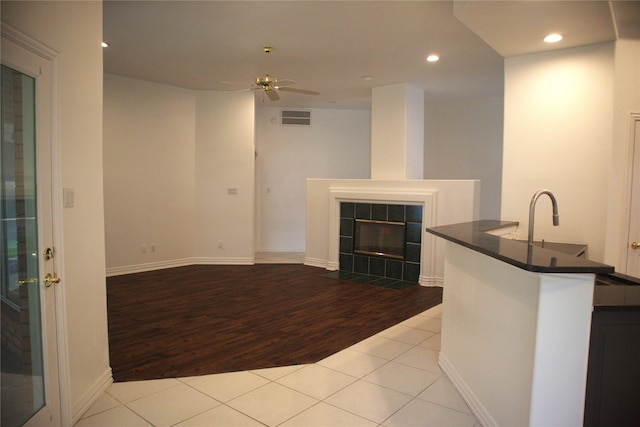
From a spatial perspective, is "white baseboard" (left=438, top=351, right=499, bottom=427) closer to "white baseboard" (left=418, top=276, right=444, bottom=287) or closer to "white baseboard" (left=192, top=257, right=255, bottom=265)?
"white baseboard" (left=418, top=276, right=444, bottom=287)

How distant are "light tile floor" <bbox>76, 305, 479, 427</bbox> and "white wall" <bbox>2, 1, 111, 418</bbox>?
254 millimetres

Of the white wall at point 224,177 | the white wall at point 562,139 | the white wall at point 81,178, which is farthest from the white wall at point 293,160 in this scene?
the white wall at point 81,178

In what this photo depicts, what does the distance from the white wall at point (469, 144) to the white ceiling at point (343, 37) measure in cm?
113

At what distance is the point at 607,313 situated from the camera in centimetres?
193

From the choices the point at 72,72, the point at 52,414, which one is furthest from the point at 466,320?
the point at 72,72

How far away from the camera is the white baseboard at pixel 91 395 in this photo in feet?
8.15

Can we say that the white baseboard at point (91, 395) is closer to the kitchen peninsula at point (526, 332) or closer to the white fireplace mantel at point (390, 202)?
the kitchen peninsula at point (526, 332)

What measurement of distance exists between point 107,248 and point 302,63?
12.2 feet

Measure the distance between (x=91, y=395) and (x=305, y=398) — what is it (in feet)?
4.21

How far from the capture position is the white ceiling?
10.8ft

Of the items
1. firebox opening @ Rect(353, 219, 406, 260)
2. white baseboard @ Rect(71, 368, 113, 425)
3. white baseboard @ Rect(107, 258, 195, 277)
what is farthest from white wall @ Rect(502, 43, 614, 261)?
white baseboard @ Rect(107, 258, 195, 277)

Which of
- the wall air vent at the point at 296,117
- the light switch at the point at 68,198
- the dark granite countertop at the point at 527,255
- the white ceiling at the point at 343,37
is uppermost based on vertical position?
the white ceiling at the point at 343,37

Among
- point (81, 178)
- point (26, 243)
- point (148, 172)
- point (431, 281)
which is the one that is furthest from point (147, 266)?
point (26, 243)

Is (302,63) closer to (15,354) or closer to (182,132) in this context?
(182,132)
